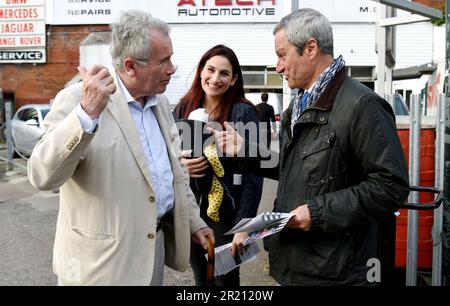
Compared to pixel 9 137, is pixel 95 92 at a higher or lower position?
higher

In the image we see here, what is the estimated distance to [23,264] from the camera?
553 centimetres

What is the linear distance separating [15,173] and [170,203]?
430 inches

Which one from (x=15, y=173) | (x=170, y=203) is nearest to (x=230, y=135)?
(x=170, y=203)

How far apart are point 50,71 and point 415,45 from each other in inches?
630

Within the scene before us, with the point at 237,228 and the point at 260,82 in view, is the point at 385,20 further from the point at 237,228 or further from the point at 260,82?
the point at 260,82

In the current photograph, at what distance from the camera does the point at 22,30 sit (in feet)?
78.2

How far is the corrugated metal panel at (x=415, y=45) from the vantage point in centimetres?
2064

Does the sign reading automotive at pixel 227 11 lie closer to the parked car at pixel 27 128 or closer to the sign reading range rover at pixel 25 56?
the sign reading range rover at pixel 25 56

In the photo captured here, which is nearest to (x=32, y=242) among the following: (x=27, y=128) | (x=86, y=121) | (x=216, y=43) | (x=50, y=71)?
(x=86, y=121)

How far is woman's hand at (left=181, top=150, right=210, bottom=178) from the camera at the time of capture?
124 inches

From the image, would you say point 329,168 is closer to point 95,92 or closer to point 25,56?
point 95,92

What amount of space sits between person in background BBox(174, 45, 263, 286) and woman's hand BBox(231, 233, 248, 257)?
669 mm

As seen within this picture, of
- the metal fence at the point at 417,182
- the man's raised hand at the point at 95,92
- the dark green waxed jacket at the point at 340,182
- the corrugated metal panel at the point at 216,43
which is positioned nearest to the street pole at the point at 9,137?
the corrugated metal panel at the point at 216,43

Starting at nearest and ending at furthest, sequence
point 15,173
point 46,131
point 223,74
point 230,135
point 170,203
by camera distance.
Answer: point 46,131 → point 170,203 → point 230,135 → point 223,74 → point 15,173
